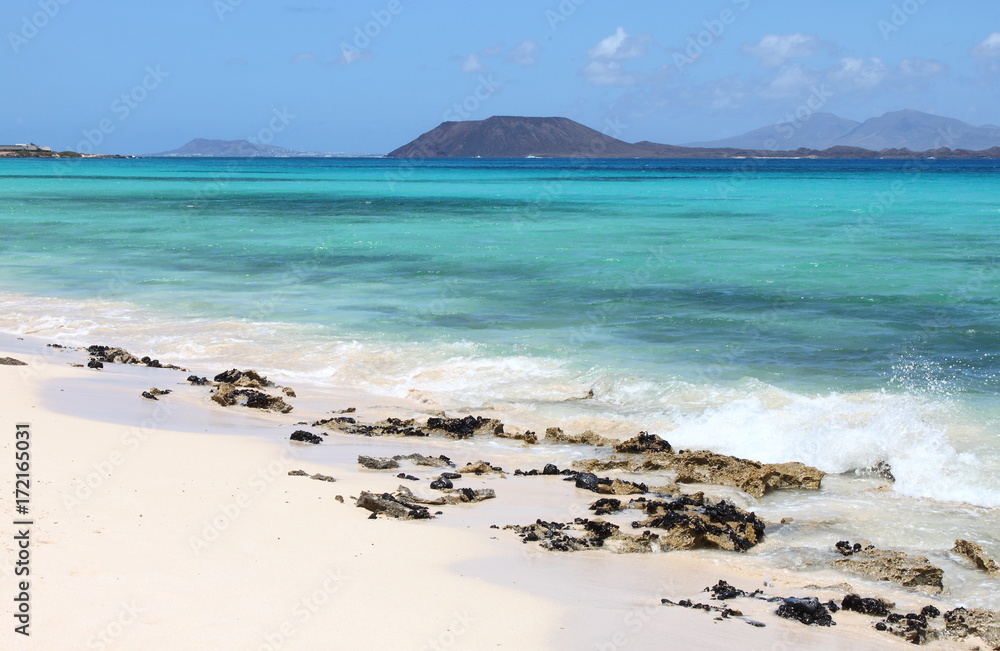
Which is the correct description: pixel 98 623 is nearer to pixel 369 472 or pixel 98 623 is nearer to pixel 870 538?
pixel 369 472

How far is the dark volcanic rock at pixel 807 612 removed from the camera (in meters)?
5.74

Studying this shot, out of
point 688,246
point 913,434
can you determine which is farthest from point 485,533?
point 688,246

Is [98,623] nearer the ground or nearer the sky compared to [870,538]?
nearer the sky

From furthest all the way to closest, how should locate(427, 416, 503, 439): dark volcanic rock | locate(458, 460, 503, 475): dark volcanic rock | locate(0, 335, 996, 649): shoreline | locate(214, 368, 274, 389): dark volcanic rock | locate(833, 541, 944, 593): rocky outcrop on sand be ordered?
locate(214, 368, 274, 389): dark volcanic rock
locate(427, 416, 503, 439): dark volcanic rock
locate(458, 460, 503, 475): dark volcanic rock
locate(833, 541, 944, 593): rocky outcrop on sand
locate(0, 335, 996, 649): shoreline

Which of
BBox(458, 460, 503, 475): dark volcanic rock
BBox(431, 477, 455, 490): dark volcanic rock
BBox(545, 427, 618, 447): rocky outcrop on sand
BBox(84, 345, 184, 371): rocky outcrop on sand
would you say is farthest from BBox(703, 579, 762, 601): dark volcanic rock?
BBox(84, 345, 184, 371): rocky outcrop on sand

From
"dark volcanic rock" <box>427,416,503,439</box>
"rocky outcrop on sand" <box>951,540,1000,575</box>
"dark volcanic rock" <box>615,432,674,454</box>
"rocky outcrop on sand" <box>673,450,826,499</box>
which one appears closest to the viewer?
"rocky outcrop on sand" <box>951,540,1000,575</box>

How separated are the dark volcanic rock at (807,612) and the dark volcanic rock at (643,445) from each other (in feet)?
12.2

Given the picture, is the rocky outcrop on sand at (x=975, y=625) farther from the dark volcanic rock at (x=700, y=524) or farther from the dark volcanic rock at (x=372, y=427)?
the dark volcanic rock at (x=372, y=427)

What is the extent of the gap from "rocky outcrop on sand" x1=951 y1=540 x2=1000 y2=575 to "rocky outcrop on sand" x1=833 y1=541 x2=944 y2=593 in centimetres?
40

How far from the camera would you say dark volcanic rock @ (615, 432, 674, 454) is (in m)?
9.57

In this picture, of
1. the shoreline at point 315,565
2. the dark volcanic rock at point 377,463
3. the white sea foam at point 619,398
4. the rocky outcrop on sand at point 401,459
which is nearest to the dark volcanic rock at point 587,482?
the shoreline at point 315,565

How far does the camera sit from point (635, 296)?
64.3ft

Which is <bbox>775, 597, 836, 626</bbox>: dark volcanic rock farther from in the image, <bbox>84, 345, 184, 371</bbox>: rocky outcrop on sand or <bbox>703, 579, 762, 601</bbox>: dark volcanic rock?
<bbox>84, 345, 184, 371</bbox>: rocky outcrop on sand

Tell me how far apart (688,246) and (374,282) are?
40.2 ft
